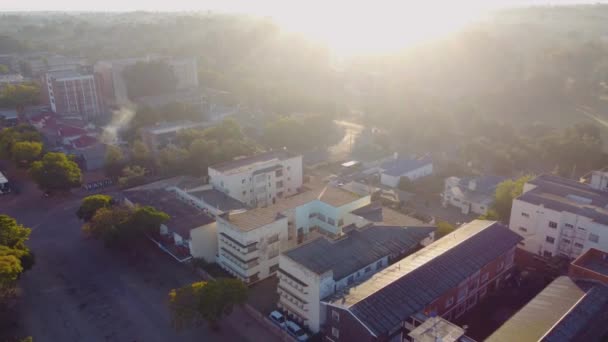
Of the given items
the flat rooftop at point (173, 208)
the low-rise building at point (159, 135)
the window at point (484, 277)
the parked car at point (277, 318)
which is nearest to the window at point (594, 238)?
the window at point (484, 277)

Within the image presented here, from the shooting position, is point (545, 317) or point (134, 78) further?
point (134, 78)

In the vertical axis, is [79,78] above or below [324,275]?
above

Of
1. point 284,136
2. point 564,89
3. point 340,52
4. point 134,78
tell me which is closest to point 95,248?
point 284,136

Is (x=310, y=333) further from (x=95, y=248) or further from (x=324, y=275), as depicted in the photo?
(x=95, y=248)

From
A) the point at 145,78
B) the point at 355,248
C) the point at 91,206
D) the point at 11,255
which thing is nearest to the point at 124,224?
the point at 91,206

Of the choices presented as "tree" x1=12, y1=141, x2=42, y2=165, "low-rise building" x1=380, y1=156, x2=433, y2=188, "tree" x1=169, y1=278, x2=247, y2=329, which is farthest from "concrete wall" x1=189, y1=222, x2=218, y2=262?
"tree" x1=12, y1=141, x2=42, y2=165

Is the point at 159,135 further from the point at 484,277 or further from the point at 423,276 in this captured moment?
the point at 484,277

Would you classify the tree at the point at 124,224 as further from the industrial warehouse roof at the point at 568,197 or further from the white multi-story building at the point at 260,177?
the industrial warehouse roof at the point at 568,197

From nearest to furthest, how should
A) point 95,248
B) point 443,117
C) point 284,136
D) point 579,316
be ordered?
point 579,316 < point 95,248 < point 284,136 < point 443,117
